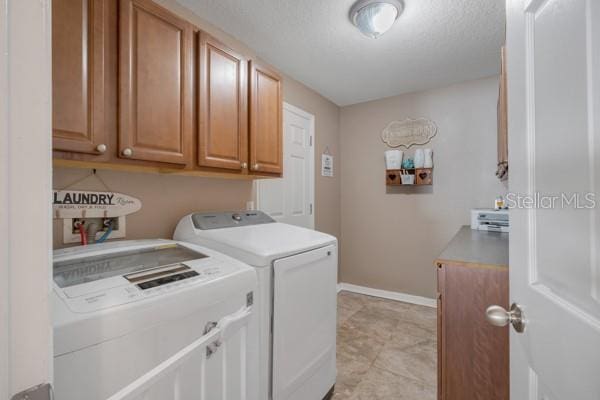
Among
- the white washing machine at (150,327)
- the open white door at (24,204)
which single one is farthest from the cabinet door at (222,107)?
the open white door at (24,204)

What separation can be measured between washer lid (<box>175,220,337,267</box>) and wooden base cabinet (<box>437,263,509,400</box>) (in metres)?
0.69

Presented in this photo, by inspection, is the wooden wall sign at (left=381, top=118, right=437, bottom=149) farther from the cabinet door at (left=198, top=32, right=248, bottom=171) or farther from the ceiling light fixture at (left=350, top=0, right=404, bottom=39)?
the cabinet door at (left=198, top=32, right=248, bottom=171)

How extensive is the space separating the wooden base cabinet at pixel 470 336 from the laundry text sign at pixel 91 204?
170 centimetres

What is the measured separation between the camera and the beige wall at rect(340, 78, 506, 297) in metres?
2.76

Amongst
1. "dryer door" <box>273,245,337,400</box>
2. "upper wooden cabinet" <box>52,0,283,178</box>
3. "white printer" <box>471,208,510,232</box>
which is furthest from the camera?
"white printer" <box>471,208,510,232</box>

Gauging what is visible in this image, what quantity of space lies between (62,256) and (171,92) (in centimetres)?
86

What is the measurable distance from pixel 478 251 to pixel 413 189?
1647 millimetres

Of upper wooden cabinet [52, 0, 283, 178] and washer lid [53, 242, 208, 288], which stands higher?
upper wooden cabinet [52, 0, 283, 178]

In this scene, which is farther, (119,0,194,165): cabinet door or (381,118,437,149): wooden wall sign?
(381,118,437,149): wooden wall sign

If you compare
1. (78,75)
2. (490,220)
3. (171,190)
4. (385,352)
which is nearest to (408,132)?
(490,220)

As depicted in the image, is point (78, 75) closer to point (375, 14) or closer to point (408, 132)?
point (375, 14)

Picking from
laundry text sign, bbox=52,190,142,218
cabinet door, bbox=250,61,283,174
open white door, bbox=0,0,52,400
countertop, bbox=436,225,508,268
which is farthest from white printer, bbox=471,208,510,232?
open white door, bbox=0,0,52,400

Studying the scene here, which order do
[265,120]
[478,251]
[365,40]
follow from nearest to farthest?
1. [478,251]
2. [265,120]
3. [365,40]

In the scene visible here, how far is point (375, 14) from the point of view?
1.70 metres
